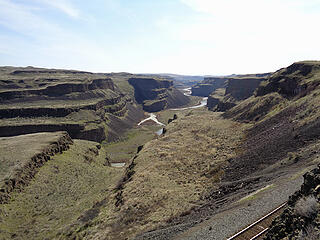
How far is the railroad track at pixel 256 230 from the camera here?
1310 centimetres

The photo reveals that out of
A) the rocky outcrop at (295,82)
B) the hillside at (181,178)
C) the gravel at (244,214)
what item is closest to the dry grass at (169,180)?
the hillside at (181,178)

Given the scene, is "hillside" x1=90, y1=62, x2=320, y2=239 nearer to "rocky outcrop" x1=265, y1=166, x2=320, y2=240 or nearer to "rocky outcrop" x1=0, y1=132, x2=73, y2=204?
"rocky outcrop" x1=265, y1=166, x2=320, y2=240

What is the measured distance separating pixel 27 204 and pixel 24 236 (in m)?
8.39

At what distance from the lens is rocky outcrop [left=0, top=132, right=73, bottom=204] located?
118 feet

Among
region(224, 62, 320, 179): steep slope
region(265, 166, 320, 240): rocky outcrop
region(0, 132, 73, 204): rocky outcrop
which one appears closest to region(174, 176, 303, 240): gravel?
region(265, 166, 320, 240): rocky outcrop

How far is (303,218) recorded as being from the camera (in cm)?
1041

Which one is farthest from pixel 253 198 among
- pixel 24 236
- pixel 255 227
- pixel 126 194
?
pixel 24 236

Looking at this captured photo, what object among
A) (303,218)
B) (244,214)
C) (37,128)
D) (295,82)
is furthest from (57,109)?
(303,218)

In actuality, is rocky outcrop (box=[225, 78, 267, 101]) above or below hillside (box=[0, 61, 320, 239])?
above

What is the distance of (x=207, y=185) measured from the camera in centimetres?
2812

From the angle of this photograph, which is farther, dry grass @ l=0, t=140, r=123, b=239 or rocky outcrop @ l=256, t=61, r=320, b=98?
rocky outcrop @ l=256, t=61, r=320, b=98

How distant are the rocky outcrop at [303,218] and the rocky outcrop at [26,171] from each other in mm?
40570

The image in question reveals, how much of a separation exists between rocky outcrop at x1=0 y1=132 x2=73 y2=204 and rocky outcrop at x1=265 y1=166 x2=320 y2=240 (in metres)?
40.6

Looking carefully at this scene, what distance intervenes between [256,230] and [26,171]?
44.0 m
